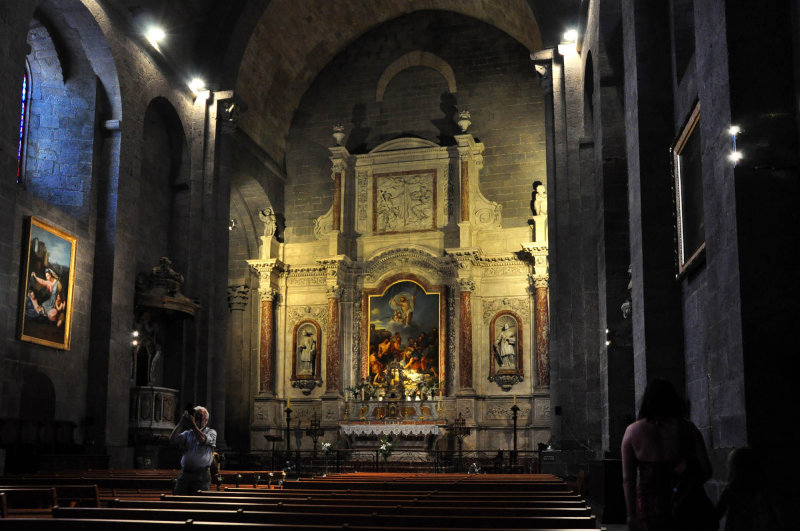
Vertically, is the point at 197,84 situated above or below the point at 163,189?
above

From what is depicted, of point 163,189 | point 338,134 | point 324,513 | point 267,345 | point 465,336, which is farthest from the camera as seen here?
point 338,134

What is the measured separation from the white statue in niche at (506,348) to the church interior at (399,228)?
0.08m

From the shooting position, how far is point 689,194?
32.2 feet

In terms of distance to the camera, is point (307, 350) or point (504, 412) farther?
point (307, 350)

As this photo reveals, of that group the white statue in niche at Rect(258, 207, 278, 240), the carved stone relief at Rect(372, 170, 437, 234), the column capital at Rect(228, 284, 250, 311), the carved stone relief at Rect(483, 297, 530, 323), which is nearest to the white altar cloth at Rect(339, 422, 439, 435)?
the carved stone relief at Rect(483, 297, 530, 323)

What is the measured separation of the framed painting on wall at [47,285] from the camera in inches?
626

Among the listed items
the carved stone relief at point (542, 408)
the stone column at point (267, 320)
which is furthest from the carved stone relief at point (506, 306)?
the stone column at point (267, 320)

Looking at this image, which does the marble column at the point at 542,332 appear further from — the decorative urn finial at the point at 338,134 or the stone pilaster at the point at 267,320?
the stone pilaster at the point at 267,320

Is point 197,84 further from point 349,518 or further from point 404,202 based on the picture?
point 349,518

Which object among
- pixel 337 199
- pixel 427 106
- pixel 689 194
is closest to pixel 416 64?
pixel 427 106

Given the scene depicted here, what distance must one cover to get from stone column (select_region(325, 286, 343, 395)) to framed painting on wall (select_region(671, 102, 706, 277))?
1606cm

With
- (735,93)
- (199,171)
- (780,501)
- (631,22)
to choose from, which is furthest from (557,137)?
(780,501)

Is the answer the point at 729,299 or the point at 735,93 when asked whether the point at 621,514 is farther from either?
the point at 735,93

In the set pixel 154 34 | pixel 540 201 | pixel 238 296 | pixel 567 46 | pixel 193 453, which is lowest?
pixel 193 453
